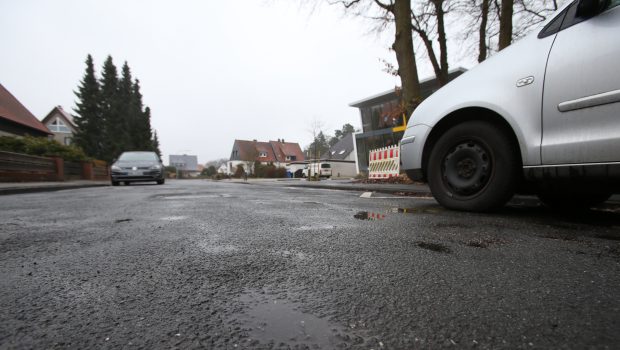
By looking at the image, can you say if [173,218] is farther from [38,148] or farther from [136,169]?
[38,148]

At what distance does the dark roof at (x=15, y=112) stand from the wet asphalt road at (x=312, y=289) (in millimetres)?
30660

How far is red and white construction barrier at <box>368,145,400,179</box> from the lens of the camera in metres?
11.3

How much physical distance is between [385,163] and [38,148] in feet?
50.9

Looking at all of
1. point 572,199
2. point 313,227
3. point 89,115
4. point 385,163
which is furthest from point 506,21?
point 89,115

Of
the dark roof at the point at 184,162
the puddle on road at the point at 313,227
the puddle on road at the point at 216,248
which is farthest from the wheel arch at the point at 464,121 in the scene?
the dark roof at the point at 184,162

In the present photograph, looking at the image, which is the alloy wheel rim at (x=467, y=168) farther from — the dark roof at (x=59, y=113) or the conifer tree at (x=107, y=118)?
the dark roof at (x=59, y=113)

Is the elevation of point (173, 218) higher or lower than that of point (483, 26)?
lower

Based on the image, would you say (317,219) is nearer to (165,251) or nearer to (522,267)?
(165,251)

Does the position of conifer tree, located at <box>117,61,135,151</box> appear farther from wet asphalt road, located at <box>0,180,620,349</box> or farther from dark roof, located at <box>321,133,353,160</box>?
wet asphalt road, located at <box>0,180,620,349</box>

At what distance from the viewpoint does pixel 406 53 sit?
9398 millimetres

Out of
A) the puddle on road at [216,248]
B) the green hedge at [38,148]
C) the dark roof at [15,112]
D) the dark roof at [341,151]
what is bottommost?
the puddle on road at [216,248]

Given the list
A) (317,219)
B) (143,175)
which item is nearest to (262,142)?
(143,175)

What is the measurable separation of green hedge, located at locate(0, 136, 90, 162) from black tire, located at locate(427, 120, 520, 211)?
55.0ft

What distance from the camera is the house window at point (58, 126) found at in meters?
46.6
